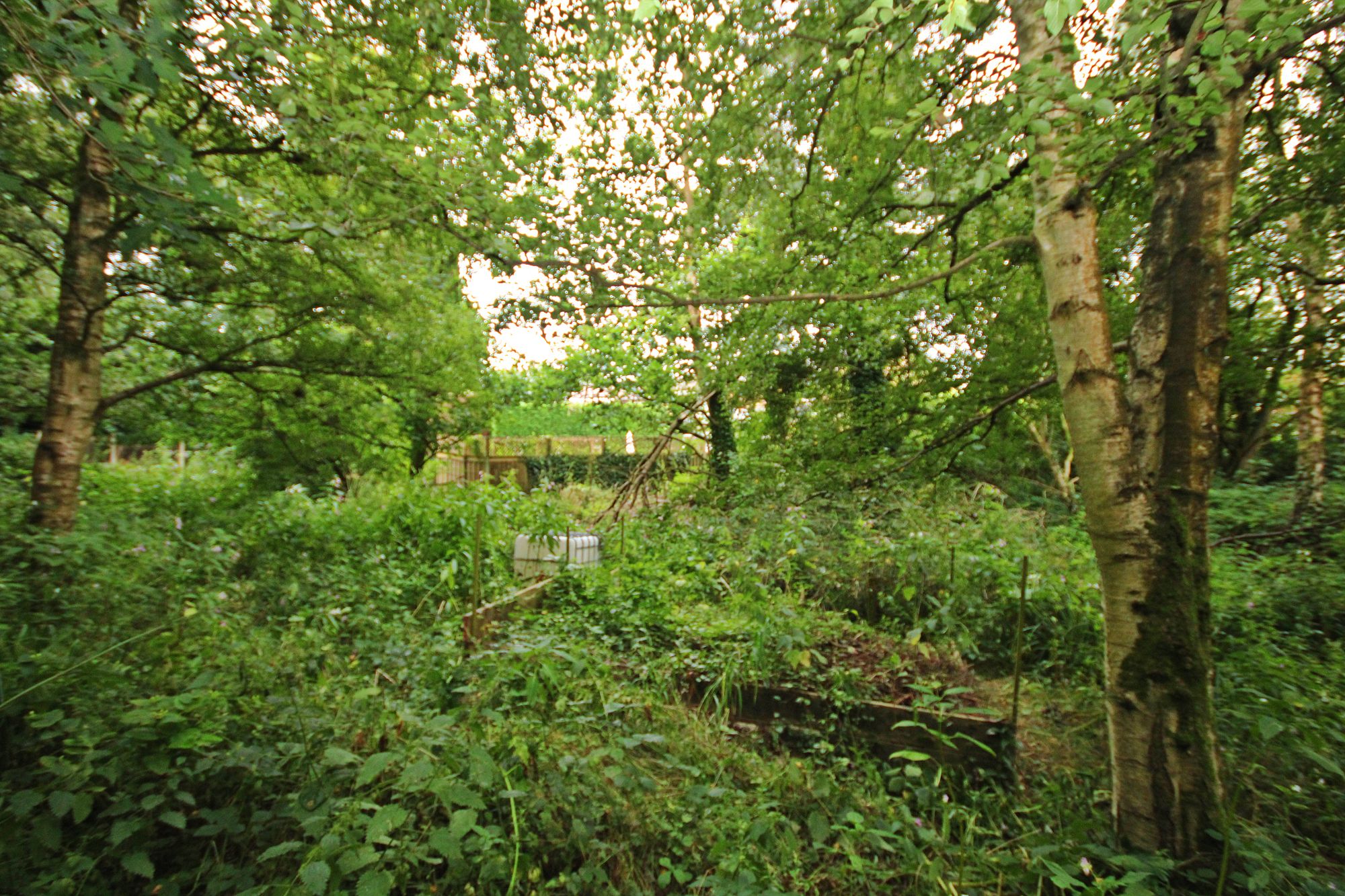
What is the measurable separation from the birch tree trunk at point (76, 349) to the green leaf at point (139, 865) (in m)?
2.15

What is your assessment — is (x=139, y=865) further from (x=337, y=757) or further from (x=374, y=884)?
(x=374, y=884)

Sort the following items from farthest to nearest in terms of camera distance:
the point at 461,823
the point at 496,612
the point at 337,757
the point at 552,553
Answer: the point at 552,553
the point at 496,612
the point at 337,757
the point at 461,823

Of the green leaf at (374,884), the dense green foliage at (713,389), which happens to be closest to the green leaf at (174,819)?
the dense green foliage at (713,389)

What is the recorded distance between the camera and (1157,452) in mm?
2426

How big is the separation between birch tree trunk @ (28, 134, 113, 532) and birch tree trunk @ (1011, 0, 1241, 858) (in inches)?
167

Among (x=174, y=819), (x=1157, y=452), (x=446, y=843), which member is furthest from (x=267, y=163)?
(x=1157, y=452)

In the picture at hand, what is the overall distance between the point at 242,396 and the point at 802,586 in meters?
4.44

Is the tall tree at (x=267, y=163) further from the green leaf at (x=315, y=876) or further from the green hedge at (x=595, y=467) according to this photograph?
the green hedge at (x=595, y=467)

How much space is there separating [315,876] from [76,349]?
3.10 metres

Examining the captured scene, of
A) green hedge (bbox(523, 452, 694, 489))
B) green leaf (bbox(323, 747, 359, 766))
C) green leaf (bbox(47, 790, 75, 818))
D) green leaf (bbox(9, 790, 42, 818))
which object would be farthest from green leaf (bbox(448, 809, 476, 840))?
green hedge (bbox(523, 452, 694, 489))

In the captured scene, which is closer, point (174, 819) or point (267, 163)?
point (174, 819)

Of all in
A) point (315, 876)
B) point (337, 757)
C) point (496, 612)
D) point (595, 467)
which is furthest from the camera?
point (595, 467)

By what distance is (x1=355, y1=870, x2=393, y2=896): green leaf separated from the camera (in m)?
1.60

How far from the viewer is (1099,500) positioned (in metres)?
2.47
